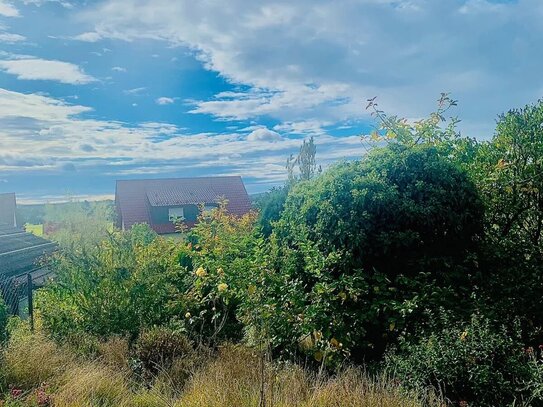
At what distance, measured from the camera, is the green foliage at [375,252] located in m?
4.74

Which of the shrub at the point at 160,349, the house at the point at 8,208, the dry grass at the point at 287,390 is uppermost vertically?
the house at the point at 8,208

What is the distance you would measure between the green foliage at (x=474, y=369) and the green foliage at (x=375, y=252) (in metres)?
0.57

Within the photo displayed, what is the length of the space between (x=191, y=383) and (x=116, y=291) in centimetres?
266

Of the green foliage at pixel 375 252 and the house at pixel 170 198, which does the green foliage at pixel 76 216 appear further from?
the green foliage at pixel 375 252

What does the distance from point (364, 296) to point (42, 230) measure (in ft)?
103

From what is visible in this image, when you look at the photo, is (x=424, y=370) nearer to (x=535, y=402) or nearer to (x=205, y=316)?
(x=535, y=402)

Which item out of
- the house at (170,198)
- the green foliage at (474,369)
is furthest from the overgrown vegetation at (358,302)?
the house at (170,198)

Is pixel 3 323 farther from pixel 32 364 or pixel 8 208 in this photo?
pixel 8 208

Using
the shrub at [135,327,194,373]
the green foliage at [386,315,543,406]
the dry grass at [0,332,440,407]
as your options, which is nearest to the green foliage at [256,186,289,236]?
the shrub at [135,327,194,373]

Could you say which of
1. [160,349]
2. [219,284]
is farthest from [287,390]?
[219,284]

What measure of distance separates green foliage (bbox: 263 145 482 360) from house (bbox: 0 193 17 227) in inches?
1275

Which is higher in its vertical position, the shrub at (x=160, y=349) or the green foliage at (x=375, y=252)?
the green foliage at (x=375, y=252)

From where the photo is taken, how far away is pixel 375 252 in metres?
5.11

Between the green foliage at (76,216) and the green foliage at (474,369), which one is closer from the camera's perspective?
the green foliage at (474,369)
